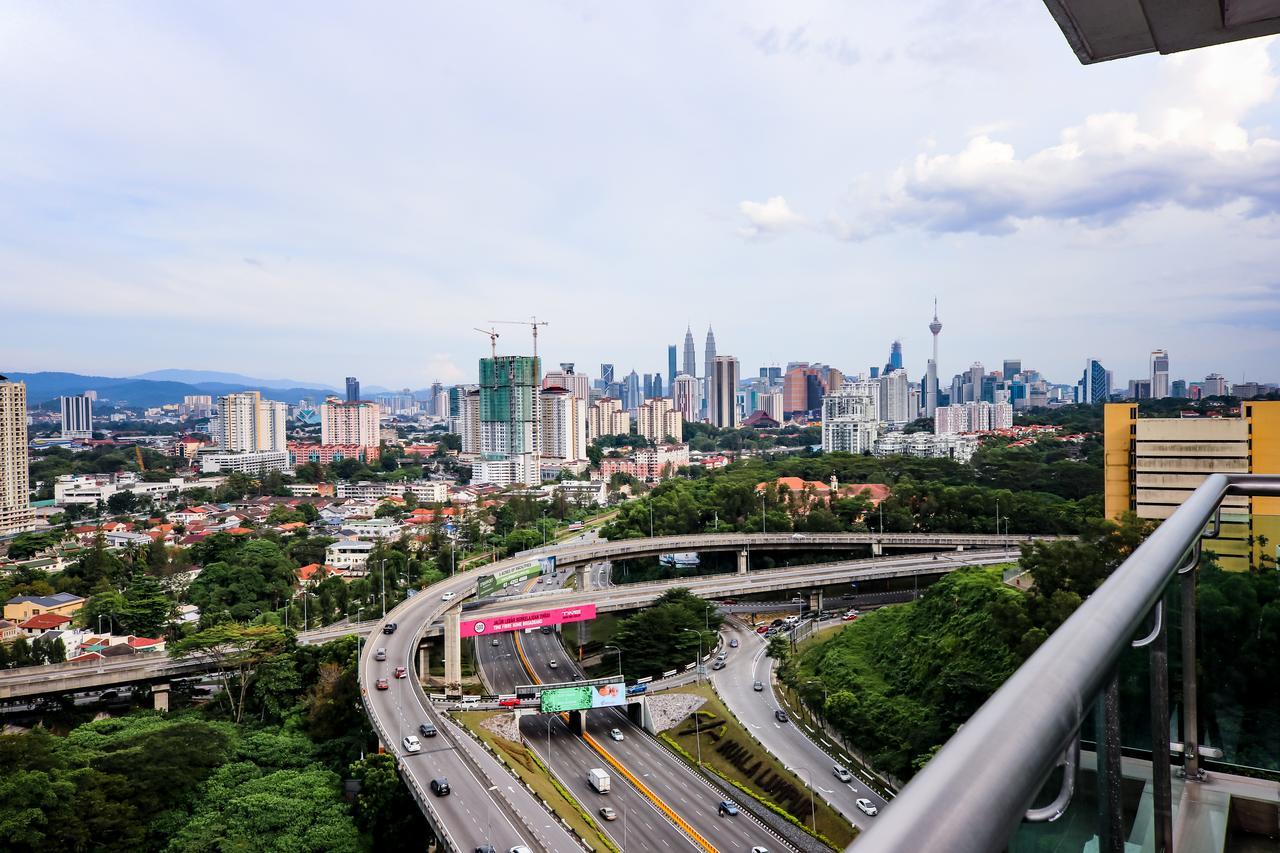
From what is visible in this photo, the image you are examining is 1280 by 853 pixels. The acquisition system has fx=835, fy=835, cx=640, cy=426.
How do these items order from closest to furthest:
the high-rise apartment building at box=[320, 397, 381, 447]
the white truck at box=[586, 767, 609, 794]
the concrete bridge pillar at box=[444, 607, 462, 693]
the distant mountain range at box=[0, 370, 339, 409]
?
1. the white truck at box=[586, 767, 609, 794]
2. the concrete bridge pillar at box=[444, 607, 462, 693]
3. the high-rise apartment building at box=[320, 397, 381, 447]
4. the distant mountain range at box=[0, 370, 339, 409]

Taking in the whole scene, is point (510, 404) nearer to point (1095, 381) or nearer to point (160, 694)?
point (160, 694)

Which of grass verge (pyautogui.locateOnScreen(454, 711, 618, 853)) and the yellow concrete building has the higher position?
the yellow concrete building

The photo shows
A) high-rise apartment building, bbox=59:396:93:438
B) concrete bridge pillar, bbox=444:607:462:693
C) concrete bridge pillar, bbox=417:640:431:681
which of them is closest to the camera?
concrete bridge pillar, bbox=444:607:462:693

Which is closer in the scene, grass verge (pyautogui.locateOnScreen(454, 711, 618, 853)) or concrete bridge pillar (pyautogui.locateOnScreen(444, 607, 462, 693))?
grass verge (pyautogui.locateOnScreen(454, 711, 618, 853))

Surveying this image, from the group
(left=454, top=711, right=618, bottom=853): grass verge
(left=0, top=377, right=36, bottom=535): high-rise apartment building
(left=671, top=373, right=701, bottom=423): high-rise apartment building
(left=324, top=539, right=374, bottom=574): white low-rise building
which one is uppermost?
(left=671, top=373, right=701, bottom=423): high-rise apartment building

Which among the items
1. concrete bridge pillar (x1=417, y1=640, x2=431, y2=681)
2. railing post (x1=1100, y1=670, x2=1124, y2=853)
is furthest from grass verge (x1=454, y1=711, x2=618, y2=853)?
railing post (x1=1100, y1=670, x2=1124, y2=853)

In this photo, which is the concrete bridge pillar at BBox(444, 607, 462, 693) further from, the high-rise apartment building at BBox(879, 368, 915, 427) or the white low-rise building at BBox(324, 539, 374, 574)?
the high-rise apartment building at BBox(879, 368, 915, 427)

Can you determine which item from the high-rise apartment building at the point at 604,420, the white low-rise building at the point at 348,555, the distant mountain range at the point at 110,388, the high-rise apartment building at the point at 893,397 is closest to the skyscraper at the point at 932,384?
the high-rise apartment building at the point at 893,397

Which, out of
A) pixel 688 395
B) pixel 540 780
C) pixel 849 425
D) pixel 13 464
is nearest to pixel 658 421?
pixel 849 425
